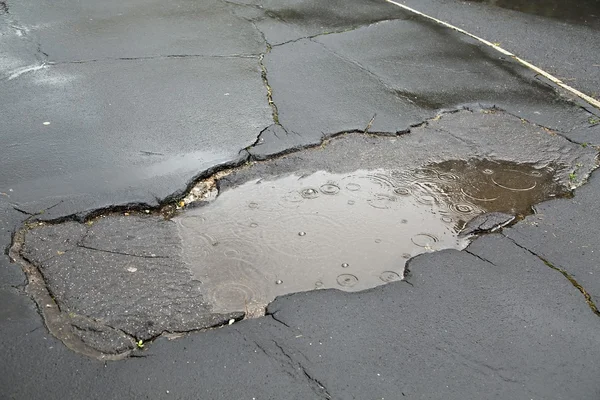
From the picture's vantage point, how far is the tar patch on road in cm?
411

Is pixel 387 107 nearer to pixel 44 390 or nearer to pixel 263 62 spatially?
pixel 263 62

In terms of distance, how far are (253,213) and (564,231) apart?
257 centimetres

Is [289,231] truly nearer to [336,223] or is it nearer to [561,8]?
[336,223]

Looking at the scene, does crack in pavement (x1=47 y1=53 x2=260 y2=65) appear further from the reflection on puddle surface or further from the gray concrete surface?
the gray concrete surface

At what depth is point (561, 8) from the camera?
34.1 ft

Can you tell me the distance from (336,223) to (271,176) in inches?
34.6

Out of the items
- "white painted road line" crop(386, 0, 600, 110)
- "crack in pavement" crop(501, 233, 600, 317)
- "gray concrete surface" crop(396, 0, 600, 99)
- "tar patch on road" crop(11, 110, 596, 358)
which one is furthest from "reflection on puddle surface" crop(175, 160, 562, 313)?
"gray concrete surface" crop(396, 0, 600, 99)

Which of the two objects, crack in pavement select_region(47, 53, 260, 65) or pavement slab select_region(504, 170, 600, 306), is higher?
pavement slab select_region(504, 170, 600, 306)

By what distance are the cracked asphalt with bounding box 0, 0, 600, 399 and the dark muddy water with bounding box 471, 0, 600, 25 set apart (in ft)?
1.15

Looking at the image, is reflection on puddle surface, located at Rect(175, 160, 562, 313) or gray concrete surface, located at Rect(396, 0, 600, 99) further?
gray concrete surface, located at Rect(396, 0, 600, 99)

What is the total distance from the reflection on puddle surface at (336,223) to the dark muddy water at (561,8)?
17.4 ft

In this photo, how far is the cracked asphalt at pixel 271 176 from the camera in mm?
3705

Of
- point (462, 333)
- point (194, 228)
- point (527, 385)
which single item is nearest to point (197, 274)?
point (194, 228)

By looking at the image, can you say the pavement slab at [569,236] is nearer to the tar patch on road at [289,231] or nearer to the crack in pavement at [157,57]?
the tar patch on road at [289,231]
